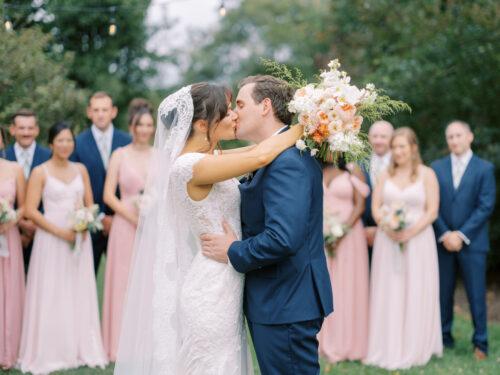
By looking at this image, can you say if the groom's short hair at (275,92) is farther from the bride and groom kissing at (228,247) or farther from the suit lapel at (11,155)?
the suit lapel at (11,155)

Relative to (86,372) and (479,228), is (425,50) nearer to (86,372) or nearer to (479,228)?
(479,228)

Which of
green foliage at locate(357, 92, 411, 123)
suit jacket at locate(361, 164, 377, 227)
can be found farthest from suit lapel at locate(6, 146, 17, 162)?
green foliage at locate(357, 92, 411, 123)

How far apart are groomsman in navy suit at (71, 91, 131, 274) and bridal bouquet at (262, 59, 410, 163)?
4229mm

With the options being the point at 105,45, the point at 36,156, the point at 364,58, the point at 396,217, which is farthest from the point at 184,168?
the point at 105,45

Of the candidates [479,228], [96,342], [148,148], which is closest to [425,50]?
[479,228]

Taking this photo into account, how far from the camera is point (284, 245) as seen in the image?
3.67m

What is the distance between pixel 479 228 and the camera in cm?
758

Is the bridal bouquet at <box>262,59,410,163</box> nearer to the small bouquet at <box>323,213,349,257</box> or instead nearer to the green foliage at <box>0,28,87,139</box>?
the small bouquet at <box>323,213,349,257</box>

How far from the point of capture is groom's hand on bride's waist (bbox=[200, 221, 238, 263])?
3.99 meters

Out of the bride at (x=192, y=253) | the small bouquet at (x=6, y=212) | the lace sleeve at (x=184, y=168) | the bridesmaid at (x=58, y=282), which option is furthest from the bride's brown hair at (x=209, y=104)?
the bridesmaid at (x=58, y=282)

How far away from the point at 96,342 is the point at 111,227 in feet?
3.82

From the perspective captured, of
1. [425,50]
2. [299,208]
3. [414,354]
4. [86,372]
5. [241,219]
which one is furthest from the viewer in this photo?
[425,50]

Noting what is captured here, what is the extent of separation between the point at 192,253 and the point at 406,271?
3646 mm

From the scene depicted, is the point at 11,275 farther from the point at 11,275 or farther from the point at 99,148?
the point at 99,148
